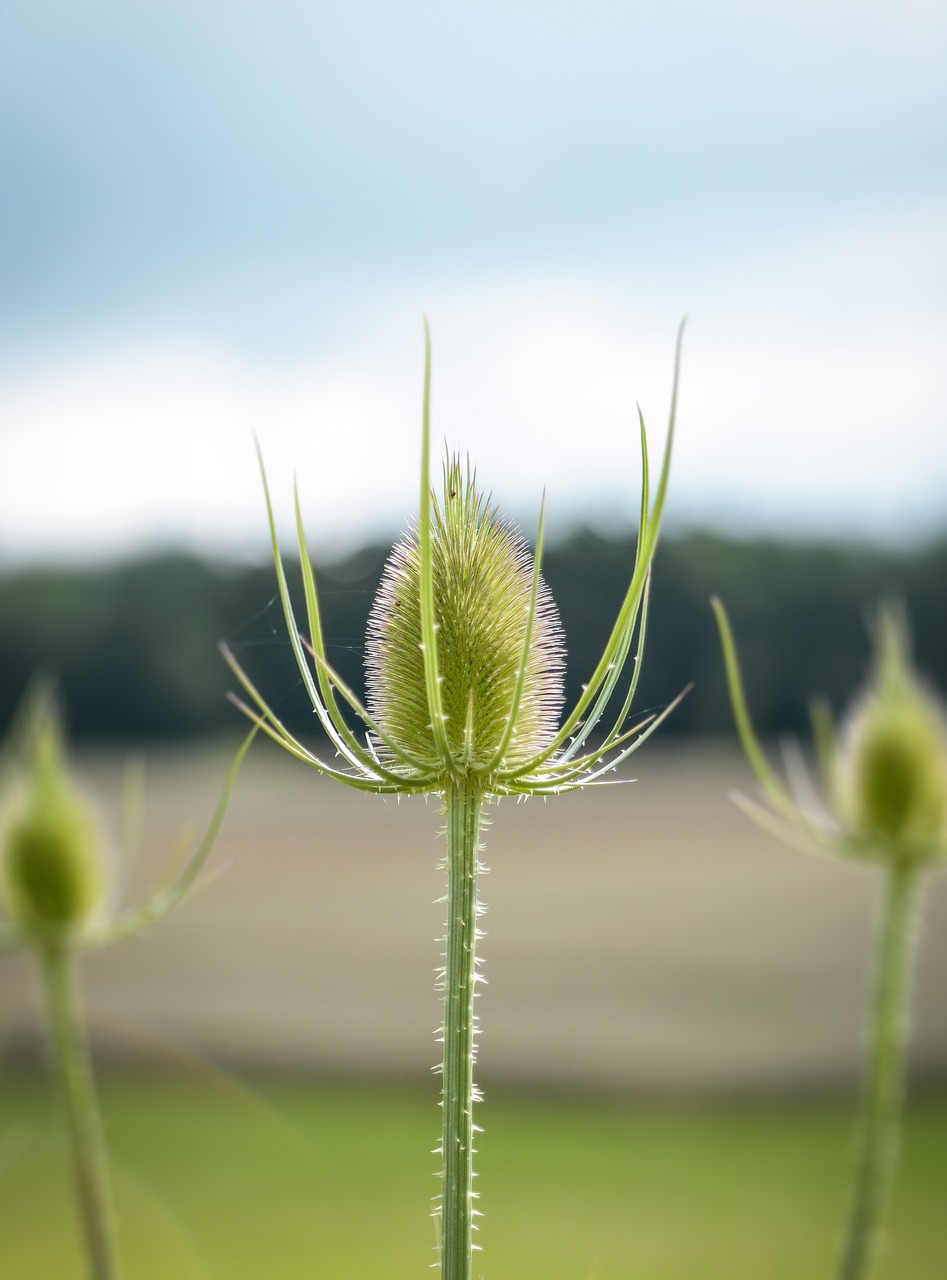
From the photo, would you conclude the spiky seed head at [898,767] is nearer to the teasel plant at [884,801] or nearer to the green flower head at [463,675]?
the teasel plant at [884,801]

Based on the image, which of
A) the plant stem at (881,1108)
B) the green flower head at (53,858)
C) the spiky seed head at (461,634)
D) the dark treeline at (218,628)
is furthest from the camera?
the dark treeline at (218,628)

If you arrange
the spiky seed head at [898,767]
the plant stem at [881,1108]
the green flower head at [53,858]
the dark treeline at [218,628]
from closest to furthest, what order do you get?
the plant stem at [881,1108]
the spiky seed head at [898,767]
the green flower head at [53,858]
the dark treeline at [218,628]

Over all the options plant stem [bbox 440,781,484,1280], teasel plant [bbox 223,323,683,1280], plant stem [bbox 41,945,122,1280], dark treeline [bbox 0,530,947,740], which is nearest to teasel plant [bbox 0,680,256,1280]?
plant stem [bbox 41,945,122,1280]

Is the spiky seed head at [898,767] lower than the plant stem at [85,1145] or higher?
higher

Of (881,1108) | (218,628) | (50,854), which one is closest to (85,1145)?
(50,854)

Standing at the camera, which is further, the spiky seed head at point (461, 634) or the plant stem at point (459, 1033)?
the spiky seed head at point (461, 634)

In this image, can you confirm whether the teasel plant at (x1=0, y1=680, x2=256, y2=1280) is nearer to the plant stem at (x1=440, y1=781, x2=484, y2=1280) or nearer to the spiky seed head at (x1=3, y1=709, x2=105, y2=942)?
the spiky seed head at (x1=3, y1=709, x2=105, y2=942)

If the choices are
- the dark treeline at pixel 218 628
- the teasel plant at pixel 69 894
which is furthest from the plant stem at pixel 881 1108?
the dark treeline at pixel 218 628

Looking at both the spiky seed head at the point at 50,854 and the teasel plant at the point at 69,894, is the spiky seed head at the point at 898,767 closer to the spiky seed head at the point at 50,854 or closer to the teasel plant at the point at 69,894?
the teasel plant at the point at 69,894
